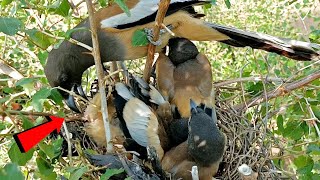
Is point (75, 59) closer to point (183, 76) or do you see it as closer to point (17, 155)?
point (183, 76)

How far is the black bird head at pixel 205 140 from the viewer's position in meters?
2.23

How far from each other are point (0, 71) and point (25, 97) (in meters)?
0.19

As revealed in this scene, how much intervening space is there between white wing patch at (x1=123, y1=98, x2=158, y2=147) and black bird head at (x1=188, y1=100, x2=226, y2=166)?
0.64ft

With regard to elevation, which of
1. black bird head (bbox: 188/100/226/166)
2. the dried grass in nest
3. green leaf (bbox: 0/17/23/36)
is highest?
green leaf (bbox: 0/17/23/36)

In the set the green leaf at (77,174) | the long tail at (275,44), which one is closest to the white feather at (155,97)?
the long tail at (275,44)

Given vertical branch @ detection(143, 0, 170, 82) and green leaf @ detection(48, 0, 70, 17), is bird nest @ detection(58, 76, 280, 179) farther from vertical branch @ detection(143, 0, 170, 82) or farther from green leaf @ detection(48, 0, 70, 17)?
green leaf @ detection(48, 0, 70, 17)

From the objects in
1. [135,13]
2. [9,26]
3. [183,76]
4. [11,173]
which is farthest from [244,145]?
[11,173]

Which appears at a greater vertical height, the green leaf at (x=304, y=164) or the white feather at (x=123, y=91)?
the white feather at (x=123, y=91)

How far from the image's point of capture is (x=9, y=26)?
1450 millimetres

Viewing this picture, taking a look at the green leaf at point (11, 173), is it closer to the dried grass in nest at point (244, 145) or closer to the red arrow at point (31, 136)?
the red arrow at point (31, 136)

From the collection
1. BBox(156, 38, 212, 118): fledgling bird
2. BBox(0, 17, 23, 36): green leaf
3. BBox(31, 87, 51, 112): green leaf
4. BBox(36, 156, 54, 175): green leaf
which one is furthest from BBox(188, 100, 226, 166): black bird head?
BBox(0, 17, 23, 36): green leaf

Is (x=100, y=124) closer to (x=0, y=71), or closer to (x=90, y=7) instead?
(x=0, y=71)

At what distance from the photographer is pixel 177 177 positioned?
229 cm

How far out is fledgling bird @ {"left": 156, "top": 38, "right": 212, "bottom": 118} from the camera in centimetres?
258
